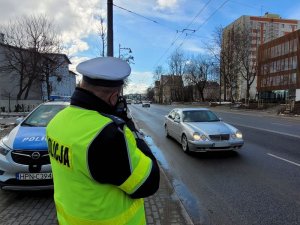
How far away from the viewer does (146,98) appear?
17388cm

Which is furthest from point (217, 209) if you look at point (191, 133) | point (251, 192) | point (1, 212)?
point (191, 133)

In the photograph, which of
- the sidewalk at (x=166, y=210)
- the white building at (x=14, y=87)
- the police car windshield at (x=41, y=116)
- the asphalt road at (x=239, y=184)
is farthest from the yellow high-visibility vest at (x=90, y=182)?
the white building at (x=14, y=87)

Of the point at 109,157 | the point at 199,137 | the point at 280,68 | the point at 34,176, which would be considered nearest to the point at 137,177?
the point at 109,157

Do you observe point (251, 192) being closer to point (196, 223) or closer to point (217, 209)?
point (217, 209)

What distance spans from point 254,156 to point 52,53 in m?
39.8

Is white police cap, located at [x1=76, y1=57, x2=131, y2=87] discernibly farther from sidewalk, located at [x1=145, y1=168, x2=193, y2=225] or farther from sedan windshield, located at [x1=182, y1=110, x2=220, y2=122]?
sedan windshield, located at [x1=182, y1=110, x2=220, y2=122]

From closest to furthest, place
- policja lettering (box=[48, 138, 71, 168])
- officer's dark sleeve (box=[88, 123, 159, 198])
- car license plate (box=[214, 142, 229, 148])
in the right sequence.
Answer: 1. officer's dark sleeve (box=[88, 123, 159, 198])
2. policja lettering (box=[48, 138, 71, 168])
3. car license plate (box=[214, 142, 229, 148])

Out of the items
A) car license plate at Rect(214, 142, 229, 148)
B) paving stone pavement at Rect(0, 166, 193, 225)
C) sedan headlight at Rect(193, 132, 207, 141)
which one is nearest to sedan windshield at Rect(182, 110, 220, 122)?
sedan headlight at Rect(193, 132, 207, 141)

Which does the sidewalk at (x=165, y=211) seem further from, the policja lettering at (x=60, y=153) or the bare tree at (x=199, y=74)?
the bare tree at (x=199, y=74)

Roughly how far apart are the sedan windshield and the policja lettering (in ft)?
34.2

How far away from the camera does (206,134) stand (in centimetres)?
1060

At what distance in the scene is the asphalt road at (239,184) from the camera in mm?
5645

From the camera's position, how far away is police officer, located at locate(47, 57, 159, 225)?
1746mm

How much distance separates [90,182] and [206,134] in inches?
355
